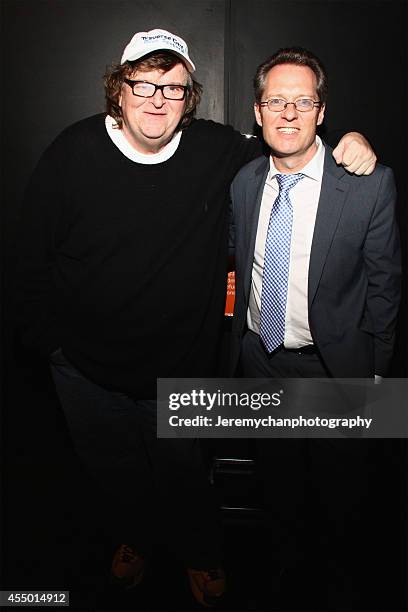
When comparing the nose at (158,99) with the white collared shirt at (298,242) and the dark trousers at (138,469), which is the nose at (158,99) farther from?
the dark trousers at (138,469)

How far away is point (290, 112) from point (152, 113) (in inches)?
17.3

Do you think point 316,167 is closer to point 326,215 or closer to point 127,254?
point 326,215

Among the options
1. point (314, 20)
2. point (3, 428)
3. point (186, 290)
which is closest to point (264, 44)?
point (314, 20)

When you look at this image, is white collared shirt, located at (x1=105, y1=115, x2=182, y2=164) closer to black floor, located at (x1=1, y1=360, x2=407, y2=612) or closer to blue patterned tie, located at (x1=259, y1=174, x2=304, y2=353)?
blue patterned tie, located at (x1=259, y1=174, x2=304, y2=353)

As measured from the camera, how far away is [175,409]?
7.32 feet

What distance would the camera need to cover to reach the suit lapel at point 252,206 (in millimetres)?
2020

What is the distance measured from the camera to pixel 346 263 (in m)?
1.92

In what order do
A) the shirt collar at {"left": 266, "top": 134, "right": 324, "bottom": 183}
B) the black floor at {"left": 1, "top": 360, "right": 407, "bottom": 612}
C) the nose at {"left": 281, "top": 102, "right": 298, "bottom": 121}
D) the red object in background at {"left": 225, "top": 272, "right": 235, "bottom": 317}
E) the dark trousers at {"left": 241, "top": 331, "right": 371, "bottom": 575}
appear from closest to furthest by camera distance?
the nose at {"left": 281, "top": 102, "right": 298, "bottom": 121} → the shirt collar at {"left": 266, "top": 134, "right": 324, "bottom": 183} → the dark trousers at {"left": 241, "top": 331, "right": 371, "bottom": 575} → the black floor at {"left": 1, "top": 360, "right": 407, "bottom": 612} → the red object in background at {"left": 225, "top": 272, "right": 235, "bottom": 317}

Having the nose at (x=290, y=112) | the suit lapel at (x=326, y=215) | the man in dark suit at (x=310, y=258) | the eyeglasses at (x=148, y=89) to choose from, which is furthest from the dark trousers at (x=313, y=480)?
the eyeglasses at (x=148, y=89)

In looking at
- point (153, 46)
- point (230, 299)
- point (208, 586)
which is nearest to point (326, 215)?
point (230, 299)

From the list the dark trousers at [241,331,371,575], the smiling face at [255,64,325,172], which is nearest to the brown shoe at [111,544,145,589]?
the dark trousers at [241,331,371,575]

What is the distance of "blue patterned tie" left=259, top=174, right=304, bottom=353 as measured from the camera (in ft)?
6.39

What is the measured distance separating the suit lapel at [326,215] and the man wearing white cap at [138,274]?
0.21ft

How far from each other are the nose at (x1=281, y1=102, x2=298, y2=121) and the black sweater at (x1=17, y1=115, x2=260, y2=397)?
1.01ft
